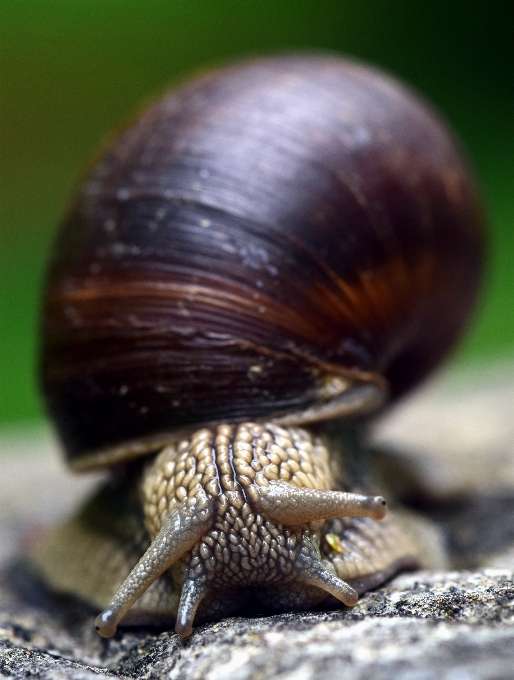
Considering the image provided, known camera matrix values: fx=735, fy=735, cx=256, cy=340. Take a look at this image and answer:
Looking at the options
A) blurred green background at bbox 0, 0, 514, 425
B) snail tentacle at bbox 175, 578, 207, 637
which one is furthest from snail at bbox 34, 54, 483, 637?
blurred green background at bbox 0, 0, 514, 425

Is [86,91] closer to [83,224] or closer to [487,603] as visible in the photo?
[83,224]

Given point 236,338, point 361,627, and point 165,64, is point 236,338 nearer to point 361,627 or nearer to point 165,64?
point 361,627

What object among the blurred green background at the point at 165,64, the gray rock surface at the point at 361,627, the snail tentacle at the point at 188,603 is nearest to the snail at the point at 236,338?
the snail tentacle at the point at 188,603

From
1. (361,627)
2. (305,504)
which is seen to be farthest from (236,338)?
(361,627)

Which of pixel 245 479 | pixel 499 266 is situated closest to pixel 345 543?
pixel 245 479

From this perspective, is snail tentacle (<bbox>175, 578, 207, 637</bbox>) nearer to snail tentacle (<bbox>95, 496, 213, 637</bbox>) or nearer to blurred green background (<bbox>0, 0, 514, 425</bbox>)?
snail tentacle (<bbox>95, 496, 213, 637</bbox>)

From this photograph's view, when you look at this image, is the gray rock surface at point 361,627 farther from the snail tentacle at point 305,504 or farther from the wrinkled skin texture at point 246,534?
the snail tentacle at point 305,504
